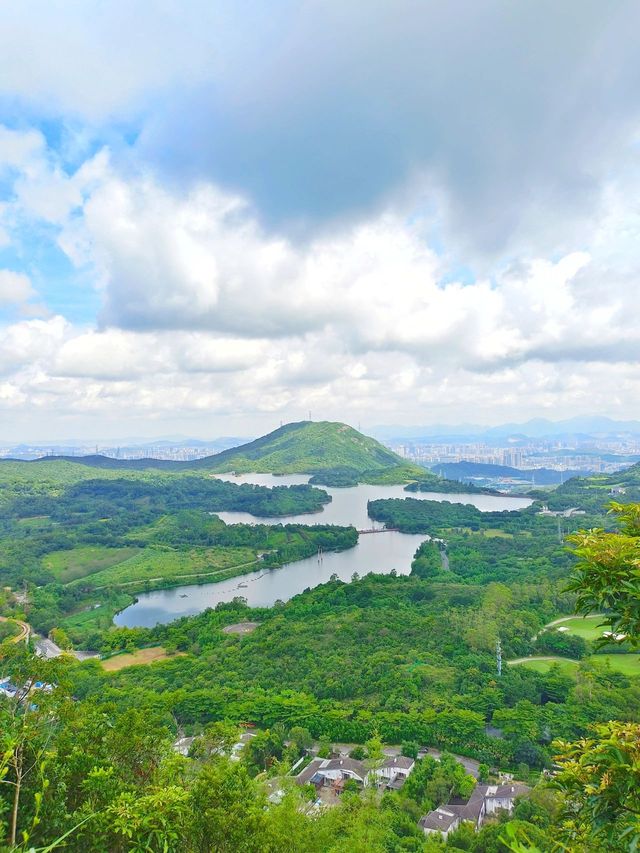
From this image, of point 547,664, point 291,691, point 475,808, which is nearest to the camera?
point 475,808

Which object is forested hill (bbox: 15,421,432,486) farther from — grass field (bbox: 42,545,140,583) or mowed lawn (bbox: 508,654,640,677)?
mowed lawn (bbox: 508,654,640,677)

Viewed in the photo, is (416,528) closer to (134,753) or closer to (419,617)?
(419,617)

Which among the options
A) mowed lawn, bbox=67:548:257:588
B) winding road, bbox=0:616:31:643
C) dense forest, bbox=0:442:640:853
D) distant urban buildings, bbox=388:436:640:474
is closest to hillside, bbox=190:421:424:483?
distant urban buildings, bbox=388:436:640:474

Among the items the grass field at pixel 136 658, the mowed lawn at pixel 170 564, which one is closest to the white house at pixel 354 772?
the grass field at pixel 136 658

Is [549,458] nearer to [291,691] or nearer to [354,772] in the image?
[291,691]

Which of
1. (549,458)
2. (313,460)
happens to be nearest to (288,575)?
(313,460)

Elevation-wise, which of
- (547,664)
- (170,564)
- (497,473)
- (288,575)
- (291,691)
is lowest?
(288,575)
